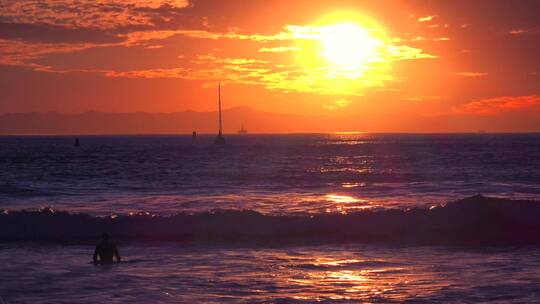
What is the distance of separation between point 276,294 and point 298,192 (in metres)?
30.5

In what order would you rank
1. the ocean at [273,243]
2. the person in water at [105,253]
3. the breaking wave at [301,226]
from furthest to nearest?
the breaking wave at [301,226] → the person in water at [105,253] → the ocean at [273,243]

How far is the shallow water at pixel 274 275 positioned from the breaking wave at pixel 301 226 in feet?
10.5

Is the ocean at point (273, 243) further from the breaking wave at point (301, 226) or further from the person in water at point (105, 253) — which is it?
the person in water at point (105, 253)

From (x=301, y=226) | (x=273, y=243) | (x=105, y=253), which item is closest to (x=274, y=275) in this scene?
(x=105, y=253)

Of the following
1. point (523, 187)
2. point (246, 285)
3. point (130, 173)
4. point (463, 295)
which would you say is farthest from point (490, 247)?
point (130, 173)

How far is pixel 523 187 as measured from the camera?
53.0m

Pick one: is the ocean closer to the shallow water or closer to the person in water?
the shallow water

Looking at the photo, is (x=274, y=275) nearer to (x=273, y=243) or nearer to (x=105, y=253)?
(x=105, y=253)

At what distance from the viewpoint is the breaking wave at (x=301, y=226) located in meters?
29.1

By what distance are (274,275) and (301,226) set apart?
1064 cm

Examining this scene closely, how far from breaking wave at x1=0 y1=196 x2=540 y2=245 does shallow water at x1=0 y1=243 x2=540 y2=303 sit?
321cm

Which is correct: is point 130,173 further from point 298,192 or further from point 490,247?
point 490,247

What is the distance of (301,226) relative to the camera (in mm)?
30578

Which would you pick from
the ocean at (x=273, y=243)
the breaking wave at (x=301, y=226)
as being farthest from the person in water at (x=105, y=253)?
the breaking wave at (x=301, y=226)
